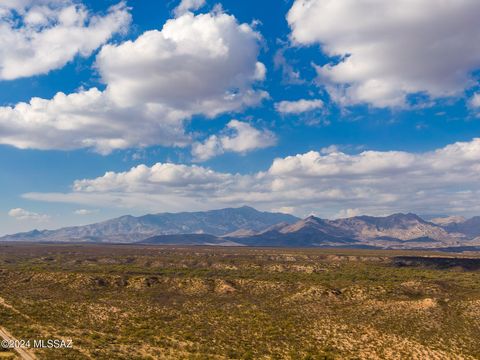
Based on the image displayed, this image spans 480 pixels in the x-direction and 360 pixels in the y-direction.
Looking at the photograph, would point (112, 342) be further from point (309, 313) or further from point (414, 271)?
point (414, 271)

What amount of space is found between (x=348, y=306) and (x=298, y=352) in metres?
29.7

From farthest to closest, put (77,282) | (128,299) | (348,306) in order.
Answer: (77,282), (128,299), (348,306)

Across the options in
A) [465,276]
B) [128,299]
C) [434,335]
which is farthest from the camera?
[465,276]

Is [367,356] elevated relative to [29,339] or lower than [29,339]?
lower

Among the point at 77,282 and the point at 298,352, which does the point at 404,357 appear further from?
the point at 77,282

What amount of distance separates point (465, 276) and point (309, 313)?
75600 millimetres

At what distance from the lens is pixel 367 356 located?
45594 millimetres

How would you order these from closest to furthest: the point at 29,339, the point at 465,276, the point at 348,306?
the point at 29,339, the point at 348,306, the point at 465,276

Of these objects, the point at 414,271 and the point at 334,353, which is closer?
the point at 334,353

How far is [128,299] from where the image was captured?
255 ft

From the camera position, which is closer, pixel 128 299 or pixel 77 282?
pixel 128 299

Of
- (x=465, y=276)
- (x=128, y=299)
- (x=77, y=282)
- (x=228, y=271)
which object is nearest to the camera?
(x=128, y=299)

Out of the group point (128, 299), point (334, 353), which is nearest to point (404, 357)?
point (334, 353)

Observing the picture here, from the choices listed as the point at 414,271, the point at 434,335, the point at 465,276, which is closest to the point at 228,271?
the point at 414,271
